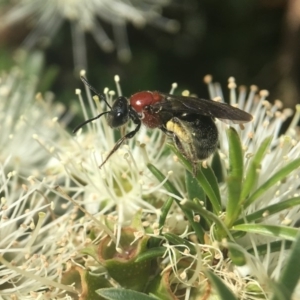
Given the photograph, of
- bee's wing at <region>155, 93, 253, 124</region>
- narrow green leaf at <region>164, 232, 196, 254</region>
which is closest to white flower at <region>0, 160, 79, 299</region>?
narrow green leaf at <region>164, 232, 196, 254</region>

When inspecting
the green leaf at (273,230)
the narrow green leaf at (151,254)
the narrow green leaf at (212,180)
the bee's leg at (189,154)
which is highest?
the bee's leg at (189,154)

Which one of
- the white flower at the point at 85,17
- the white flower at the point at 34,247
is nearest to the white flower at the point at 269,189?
the white flower at the point at 34,247

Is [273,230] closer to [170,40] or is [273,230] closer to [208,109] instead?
[208,109]

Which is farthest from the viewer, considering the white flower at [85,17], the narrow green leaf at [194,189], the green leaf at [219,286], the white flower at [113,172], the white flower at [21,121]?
the white flower at [85,17]

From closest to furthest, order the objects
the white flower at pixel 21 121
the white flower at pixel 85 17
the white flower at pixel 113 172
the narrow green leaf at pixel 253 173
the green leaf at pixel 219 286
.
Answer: the green leaf at pixel 219 286 < the narrow green leaf at pixel 253 173 < the white flower at pixel 113 172 < the white flower at pixel 21 121 < the white flower at pixel 85 17

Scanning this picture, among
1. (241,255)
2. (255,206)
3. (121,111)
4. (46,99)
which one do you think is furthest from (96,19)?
(241,255)

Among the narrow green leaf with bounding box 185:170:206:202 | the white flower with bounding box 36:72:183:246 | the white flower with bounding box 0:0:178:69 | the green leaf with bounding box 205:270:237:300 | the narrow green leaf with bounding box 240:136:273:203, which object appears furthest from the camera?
the white flower with bounding box 0:0:178:69

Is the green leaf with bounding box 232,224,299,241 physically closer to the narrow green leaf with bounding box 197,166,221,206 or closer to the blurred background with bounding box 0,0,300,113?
the narrow green leaf with bounding box 197,166,221,206

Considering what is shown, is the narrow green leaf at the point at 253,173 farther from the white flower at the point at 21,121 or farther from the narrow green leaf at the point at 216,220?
the white flower at the point at 21,121
